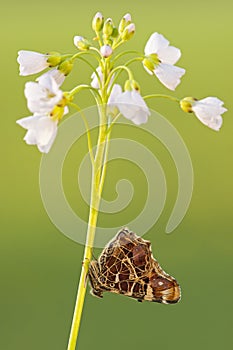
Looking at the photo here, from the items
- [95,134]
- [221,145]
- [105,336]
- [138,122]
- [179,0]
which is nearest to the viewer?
[138,122]

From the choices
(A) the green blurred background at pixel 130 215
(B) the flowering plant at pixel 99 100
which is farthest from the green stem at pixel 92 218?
(A) the green blurred background at pixel 130 215

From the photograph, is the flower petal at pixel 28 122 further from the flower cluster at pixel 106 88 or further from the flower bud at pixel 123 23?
the flower bud at pixel 123 23

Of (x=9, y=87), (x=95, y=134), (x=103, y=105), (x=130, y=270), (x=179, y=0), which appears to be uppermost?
(x=179, y=0)

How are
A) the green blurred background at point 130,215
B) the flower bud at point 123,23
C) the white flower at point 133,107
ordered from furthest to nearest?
the green blurred background at point 130,215 → the flower bud at point 123,23 → the white flower at point 133,107

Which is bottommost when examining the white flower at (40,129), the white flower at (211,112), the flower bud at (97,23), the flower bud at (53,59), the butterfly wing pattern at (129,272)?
the butterfly wing pattern at (129,272)

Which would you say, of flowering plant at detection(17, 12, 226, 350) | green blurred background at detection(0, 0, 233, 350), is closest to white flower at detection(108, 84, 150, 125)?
flowering plant at detection(17, 12, 226, 350)

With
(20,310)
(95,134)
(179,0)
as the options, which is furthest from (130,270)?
(179,0)

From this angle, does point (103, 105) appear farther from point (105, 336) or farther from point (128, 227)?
point (105, 336)

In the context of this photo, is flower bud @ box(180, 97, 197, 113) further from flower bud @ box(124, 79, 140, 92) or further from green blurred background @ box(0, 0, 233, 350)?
green blurred background @ box(0, 0, 233, 350)
